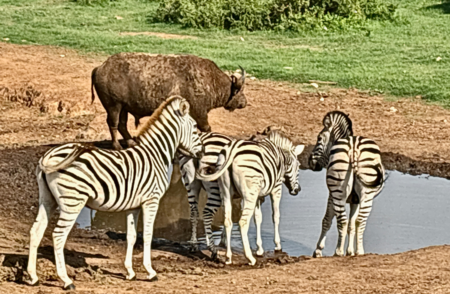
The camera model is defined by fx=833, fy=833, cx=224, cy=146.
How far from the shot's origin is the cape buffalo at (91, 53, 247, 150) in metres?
12.9

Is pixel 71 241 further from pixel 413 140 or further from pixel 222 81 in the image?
pixel 413 140

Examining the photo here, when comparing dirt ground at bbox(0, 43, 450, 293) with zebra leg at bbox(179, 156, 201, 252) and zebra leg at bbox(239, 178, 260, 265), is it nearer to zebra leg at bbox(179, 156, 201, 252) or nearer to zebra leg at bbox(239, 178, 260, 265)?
zebra leg at bbox(179, 156, 201, 252)

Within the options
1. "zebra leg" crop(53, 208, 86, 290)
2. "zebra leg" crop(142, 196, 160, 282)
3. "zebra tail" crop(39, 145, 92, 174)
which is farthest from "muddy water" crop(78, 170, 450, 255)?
"zebra tail" crop(39, 145, 92, 174)

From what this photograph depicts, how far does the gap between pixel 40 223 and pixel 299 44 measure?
15.0 m

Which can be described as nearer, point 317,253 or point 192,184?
point 317,253

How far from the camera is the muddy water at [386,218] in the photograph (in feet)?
32.2

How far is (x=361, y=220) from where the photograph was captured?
29.2 feet

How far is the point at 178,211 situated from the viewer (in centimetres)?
1103

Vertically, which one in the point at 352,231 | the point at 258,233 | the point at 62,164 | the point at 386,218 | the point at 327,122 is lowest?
the point at 386,218

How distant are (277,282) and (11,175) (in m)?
5.48

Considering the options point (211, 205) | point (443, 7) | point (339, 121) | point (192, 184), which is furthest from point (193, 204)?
point (443, 7)

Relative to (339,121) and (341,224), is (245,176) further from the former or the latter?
(339,121)

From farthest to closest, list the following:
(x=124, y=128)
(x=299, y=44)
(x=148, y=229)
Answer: (x=299, y=44) < (x=124, y=128) < (x=148, y=229)

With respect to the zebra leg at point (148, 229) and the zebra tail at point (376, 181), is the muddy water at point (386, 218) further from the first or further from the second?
the zebra leg at point (148, 229)
